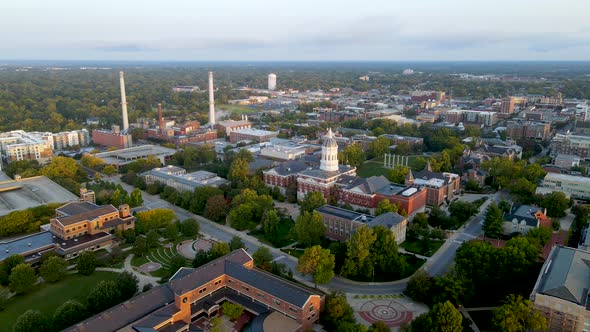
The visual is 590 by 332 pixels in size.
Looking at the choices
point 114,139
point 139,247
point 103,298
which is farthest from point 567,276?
point 114,139

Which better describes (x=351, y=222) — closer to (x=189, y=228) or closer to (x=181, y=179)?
(x=189, y=228)

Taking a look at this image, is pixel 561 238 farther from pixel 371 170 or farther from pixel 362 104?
pixel 362 104

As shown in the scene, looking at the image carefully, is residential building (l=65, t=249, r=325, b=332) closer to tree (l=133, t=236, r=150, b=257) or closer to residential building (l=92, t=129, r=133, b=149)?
tree (l=133, t=236, r=150, b=257)

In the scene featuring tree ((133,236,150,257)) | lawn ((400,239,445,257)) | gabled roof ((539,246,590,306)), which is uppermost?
gabled roof ((539,246,590,306))

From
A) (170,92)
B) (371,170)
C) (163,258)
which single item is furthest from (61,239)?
(170,92)

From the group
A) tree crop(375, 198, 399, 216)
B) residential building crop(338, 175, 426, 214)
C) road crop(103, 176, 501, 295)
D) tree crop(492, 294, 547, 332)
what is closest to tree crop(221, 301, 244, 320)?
road crop(103, 176, 501, 295)

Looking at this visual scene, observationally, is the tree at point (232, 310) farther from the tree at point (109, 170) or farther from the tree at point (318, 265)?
the tree at point (109, 170)

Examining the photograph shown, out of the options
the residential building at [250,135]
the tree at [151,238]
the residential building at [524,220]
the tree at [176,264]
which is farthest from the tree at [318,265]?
the residential building at [250,135]
